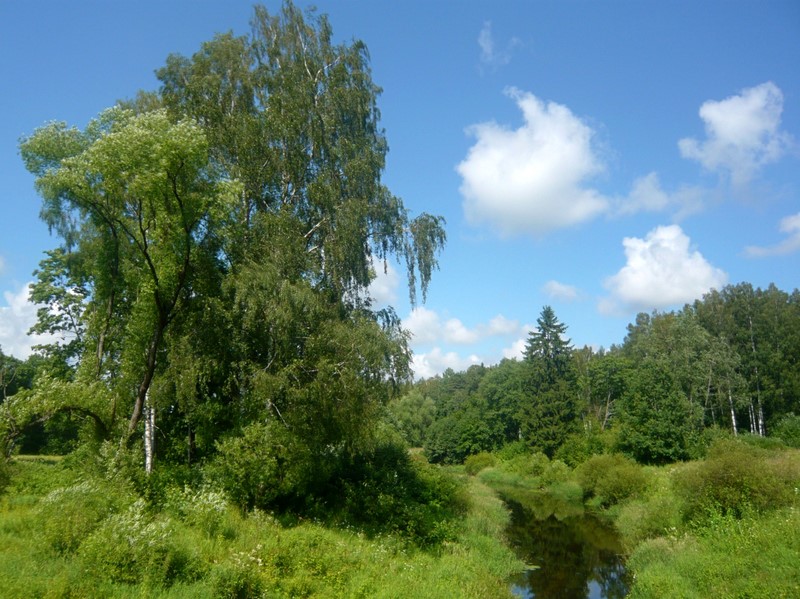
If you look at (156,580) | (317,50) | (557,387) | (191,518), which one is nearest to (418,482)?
(191,518)

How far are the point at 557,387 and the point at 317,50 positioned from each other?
46012 millimetres

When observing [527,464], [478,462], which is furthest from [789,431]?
[478,462]

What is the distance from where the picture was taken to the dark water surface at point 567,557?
18594mm

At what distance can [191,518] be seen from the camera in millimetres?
14820

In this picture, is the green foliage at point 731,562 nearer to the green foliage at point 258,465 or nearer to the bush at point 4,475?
the green foliage at point 258,465

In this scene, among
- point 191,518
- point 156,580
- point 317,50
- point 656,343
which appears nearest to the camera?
point 156,580

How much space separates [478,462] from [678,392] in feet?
73.6

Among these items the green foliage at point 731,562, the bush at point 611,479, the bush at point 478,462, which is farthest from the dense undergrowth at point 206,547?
the bush at point 478,462

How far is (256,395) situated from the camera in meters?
16.9

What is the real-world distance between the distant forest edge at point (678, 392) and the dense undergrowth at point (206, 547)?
28.4 metres

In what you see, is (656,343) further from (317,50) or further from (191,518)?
(191,518)

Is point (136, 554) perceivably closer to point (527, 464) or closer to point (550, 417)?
point (527, 464)

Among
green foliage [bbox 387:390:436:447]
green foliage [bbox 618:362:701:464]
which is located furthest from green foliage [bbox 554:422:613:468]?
green foliage [bbox 387:390:436:447]

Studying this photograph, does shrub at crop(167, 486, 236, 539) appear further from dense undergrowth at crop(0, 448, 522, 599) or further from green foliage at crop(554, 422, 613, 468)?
green foliage at crop(554, 422, 613, 468)
